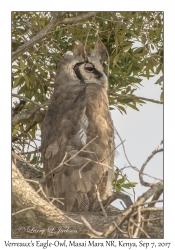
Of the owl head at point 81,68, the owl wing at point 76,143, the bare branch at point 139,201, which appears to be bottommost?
the bare branch at point 139,201

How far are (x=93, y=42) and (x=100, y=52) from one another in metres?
0.11

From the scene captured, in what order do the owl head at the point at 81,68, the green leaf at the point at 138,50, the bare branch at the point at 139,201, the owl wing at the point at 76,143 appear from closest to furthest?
1. the bare branch at the point at 139,201
2. the owl wing at the point at 76,143
3. the green leaf at the point at 138,50
4. the owl head at the point at 81,68

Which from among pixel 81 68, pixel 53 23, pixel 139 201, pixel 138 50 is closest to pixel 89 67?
pixel 81 68

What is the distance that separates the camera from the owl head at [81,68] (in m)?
4.50

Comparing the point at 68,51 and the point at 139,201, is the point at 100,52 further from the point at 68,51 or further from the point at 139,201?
the point at 139,201

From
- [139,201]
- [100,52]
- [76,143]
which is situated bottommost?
[139,201]

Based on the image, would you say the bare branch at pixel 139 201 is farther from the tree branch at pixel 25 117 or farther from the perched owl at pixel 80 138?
the tree branch at pixel 25 117

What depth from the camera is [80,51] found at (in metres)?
4.54

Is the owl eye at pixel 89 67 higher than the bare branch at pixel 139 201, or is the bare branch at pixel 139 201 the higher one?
the owl eye at pixel 89 67

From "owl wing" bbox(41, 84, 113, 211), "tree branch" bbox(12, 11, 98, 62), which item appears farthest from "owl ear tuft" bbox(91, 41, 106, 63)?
"tree branch" bbox(12, 11, 98, 62)

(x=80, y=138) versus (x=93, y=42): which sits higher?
(x=93, y=42)

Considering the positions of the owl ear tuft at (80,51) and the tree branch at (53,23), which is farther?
the owl ear tuft at (80,51)

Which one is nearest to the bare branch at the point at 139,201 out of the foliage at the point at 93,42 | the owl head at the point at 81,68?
the foliage at the point at 93,42
